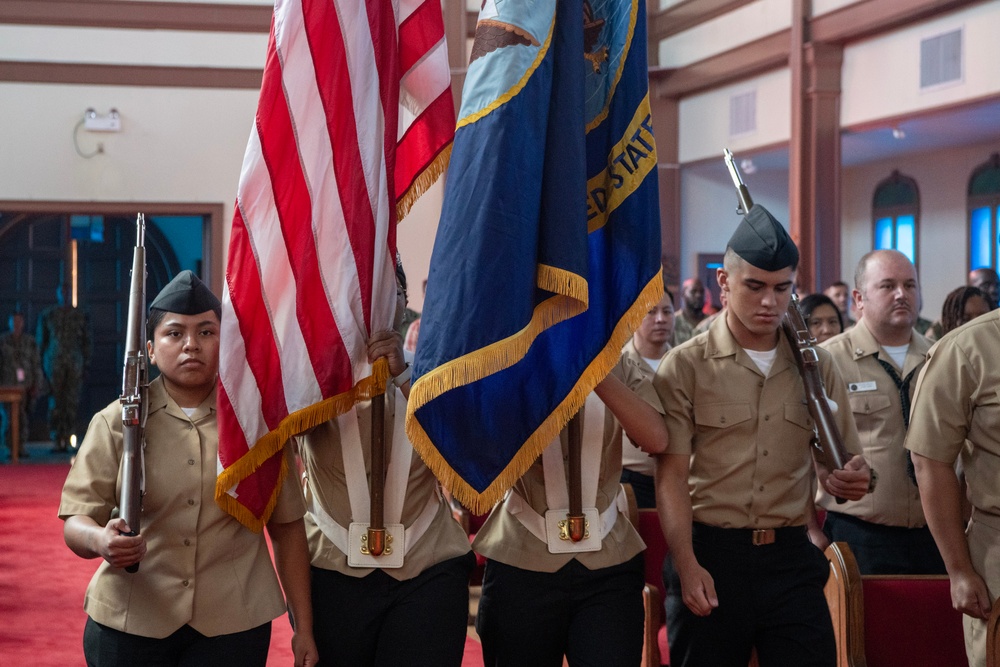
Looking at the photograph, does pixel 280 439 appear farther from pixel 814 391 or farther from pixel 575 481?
pixel 814 391

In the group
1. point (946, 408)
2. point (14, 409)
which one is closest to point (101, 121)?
point (14, 409)

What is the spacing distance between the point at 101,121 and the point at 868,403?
9.11 meters

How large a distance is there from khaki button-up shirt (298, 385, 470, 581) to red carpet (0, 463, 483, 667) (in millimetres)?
2331

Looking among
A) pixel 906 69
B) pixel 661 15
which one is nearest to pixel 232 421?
pixel 906 69

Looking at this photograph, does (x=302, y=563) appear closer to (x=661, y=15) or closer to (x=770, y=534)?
(x=770, y=534)

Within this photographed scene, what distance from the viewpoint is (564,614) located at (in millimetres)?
2773

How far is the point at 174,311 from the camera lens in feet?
8.82

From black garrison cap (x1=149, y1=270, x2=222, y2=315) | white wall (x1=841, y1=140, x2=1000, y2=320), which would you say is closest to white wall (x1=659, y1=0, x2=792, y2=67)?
white wall (x1=841, y1=140, x2=1000, y2=320)

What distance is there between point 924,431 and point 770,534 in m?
0.48

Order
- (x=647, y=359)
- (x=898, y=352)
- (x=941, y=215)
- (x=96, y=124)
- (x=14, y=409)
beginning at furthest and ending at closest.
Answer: (x=941, y=215) < (x=14, y=409) < (x=96, y=124) < (x=647, y=359) < (x=898, y=352)

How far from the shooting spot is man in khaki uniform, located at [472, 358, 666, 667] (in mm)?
2756

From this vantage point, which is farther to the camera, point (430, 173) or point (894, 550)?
point (894, 550)

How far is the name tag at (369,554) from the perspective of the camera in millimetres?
2693

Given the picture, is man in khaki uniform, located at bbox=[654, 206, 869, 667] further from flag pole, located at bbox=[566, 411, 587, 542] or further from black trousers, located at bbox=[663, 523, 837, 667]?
flag pole, located at bbox=[566, 411, 587, 542]
